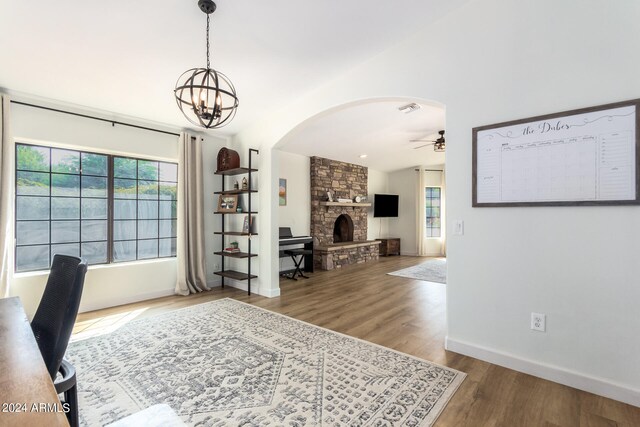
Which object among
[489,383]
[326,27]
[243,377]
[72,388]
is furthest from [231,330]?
[326,27]

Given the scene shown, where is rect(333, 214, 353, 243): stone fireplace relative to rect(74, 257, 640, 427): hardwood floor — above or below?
above

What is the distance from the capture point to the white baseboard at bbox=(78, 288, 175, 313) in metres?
3.74

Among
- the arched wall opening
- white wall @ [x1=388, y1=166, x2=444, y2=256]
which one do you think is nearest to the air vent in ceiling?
the arched wall opening

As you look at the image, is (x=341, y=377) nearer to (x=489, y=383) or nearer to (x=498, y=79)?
(x=489, y=383)

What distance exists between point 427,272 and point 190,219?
473 cm

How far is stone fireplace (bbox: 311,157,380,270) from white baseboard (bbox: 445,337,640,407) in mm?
4239

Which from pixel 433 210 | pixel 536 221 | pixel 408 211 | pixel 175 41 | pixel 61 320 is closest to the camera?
pixel 61 320

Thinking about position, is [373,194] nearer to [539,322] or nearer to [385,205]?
[385,205]

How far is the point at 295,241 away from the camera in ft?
19.4

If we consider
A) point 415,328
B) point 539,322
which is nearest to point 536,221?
point 539,322

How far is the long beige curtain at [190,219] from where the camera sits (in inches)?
175

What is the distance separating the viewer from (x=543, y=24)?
7.26ft

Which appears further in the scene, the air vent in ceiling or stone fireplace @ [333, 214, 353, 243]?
stone fireplace @ [333, 214, 353, 243]

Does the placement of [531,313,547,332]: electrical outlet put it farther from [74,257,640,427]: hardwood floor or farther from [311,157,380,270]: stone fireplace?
[311,157,380,270]: stone fireplace
